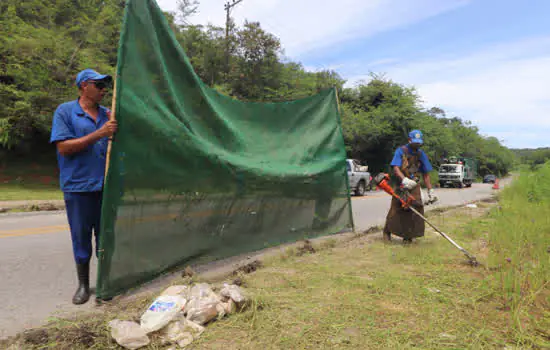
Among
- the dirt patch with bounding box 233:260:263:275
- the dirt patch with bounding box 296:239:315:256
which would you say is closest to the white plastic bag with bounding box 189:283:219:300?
the dirt patch with bounding box 233:260:263:275

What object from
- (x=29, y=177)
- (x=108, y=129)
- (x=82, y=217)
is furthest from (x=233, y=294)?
(x=29, y=177)

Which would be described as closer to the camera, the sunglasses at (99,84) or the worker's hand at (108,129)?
the worker's hand at (108,129)

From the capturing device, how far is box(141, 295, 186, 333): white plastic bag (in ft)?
8.12

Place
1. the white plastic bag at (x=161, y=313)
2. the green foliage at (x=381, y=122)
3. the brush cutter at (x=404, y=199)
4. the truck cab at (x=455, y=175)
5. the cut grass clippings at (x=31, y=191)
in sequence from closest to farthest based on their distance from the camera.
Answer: the white plastic bag at (x=161, y=313), the brush cutter at (x=404, y=199), the cut grass clippings at (x=31, y=191), the green foliage at (x=381, y=122), the truck cab at (x=455, y=175)

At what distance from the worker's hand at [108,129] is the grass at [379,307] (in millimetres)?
1407

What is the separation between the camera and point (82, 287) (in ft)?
10.7

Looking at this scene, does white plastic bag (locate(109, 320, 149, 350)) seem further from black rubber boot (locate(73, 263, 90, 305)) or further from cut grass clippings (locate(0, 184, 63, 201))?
cut grass clippings (locate(0, 184, 63, 201))

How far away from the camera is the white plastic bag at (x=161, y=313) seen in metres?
2.47

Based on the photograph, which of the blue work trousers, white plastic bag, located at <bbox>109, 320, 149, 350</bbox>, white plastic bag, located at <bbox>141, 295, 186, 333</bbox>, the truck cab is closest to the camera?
white plastic bag, located at <bbox>109, 320, 149, 350</bbox>

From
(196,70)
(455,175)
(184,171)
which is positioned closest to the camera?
(184,171)

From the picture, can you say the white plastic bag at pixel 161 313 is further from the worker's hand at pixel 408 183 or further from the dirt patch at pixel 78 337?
the worker's hand at pixel 408 183

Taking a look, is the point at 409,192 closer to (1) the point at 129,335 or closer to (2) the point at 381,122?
(1) the point at 129,335

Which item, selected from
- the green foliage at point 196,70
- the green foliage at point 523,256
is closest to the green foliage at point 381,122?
the green foliage at point 196,70

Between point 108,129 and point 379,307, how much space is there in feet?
8.79
